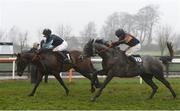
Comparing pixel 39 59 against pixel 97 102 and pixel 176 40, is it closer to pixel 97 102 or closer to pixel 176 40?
pixel 97 102

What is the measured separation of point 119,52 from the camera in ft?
39.2

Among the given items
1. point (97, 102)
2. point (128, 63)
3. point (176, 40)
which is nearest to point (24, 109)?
point (97, 102)

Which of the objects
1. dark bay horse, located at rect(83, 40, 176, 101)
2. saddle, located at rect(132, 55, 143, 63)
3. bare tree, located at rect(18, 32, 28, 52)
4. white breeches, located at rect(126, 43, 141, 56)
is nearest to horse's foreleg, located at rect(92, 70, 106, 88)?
dark bay horse, located at rect(83, 40, 176, 101)

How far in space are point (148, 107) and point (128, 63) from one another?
210cm

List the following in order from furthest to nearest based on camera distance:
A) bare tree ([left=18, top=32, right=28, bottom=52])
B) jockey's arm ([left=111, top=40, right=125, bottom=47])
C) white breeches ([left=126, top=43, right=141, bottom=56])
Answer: bare tree ([left=18, top=32, right=28, bottom=52]), white breeches ([left=126, top=43, right=141, bottom=56]), jockey's arm ([left=111, top=40, right=125, bottom=47])

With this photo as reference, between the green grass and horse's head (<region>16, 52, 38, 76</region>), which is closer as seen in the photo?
the green grass

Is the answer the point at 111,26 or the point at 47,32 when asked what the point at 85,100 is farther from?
the point at 111,26

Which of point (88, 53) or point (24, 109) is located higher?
point (88, 53)

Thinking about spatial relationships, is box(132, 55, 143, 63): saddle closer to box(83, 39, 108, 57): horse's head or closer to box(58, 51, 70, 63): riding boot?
box(83, 39, 108, 57): horse's head

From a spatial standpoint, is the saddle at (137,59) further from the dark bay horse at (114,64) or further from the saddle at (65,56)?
the saddle at (65,56)

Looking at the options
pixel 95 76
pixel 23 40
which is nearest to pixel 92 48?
pixel 95 76

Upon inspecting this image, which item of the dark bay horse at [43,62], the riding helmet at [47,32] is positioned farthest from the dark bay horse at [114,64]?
the riding helmet at [47,32]

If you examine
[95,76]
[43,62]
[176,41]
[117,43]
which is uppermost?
[117,43]

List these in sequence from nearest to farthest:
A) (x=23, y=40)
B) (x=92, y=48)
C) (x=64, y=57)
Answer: (x=92, y=48), (x=64, y=57), (x=23, y=40)
